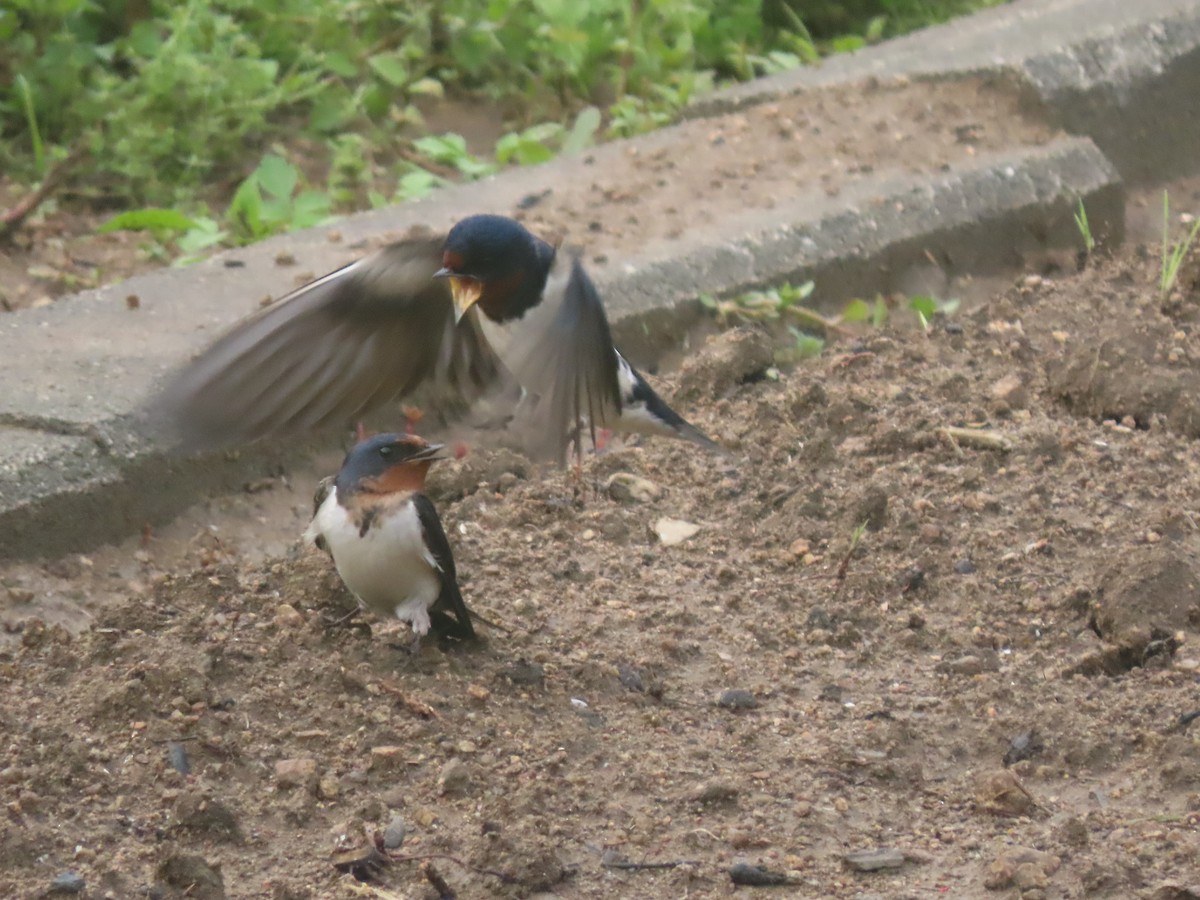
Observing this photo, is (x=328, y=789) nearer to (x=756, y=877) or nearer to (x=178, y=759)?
(x=178, y=759)

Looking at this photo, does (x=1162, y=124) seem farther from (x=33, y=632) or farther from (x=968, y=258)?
(x=33, y=632)

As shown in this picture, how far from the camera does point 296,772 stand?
3041 mm

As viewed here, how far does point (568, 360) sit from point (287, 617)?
29.8 inches

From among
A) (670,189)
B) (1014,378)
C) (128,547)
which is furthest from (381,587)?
(670,189)

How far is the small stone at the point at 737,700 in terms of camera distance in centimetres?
348

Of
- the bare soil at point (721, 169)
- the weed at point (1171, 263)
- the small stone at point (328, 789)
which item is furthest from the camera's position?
the bare soil at point (721, 169)

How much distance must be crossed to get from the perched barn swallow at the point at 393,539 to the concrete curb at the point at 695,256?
74 centimetres

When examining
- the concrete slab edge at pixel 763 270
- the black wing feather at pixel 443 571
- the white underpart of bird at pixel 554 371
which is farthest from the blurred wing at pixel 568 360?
the concrete slab edge at pixel 763 270

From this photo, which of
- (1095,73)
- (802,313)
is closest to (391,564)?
(802,313)

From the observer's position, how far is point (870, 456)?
4.41 meters

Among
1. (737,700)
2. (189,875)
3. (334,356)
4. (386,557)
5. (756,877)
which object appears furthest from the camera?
(334,356)

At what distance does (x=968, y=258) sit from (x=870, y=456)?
1367mm

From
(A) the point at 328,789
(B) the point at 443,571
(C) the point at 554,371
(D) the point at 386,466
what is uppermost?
(C) the point at 554,371

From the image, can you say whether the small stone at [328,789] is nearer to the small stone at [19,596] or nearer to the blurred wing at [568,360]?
the blurred wing at [568,360]
